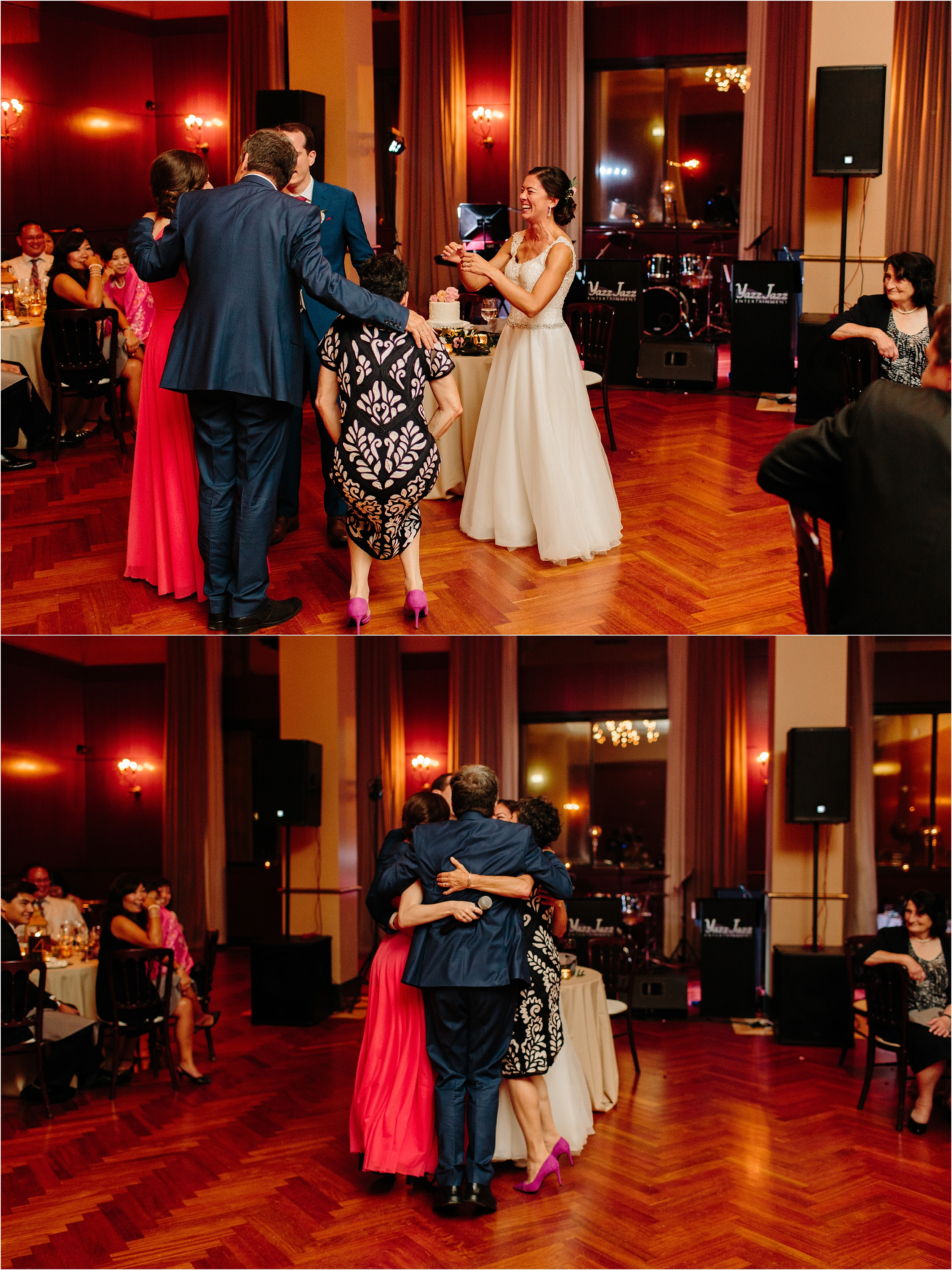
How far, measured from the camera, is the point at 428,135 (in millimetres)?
12742

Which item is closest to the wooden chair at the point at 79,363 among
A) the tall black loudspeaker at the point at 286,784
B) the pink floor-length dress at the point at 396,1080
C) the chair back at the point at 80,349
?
the chair back at the point at 80,349

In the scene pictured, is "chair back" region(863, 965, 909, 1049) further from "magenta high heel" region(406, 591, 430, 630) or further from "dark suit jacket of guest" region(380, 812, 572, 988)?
"magenta high heel" region(406, 591, 430, 630)

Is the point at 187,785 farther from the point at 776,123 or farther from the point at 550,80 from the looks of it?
the point at 776,123

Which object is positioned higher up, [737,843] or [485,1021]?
[485,1021]

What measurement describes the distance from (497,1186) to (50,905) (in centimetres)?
361

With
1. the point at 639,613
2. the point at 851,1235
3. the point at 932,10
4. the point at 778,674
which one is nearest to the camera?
the point at 851,1235

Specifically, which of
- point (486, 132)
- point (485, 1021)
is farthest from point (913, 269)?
point (486, 132)

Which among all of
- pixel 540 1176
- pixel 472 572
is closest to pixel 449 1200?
pixel 540 1176

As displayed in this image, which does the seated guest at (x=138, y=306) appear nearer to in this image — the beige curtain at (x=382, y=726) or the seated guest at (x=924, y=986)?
the seated guest at (x=924, y=986)

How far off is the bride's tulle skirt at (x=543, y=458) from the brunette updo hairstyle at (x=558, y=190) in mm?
455

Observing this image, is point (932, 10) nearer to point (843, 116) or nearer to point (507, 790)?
point (843, 116)

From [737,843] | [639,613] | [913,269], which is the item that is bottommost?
[737,843]

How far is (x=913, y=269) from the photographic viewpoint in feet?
16.7

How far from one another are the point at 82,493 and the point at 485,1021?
11.3 ft
